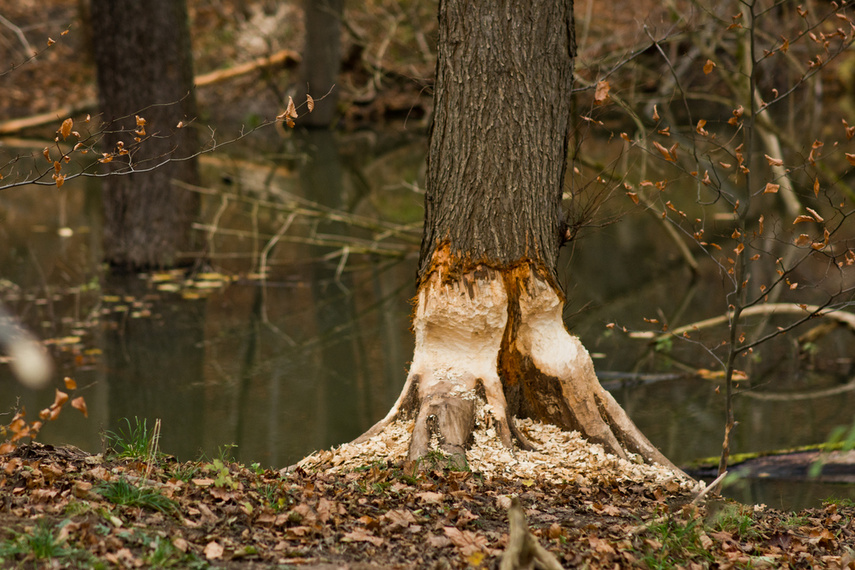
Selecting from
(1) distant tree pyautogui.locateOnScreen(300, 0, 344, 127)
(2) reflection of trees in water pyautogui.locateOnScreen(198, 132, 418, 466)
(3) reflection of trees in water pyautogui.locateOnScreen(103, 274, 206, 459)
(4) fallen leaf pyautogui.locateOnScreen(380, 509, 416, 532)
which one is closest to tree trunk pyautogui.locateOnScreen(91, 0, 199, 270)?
(3) reflection of trees in water pyautogui.locateOnScreen(103, 274, 206, 459)

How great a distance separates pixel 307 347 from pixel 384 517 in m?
4.70

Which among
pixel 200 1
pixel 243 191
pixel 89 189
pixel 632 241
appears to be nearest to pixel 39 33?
pixel 200 1

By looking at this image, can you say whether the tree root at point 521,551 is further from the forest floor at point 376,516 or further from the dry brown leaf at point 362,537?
the dry brown leaf at point 362,537

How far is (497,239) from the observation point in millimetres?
4762

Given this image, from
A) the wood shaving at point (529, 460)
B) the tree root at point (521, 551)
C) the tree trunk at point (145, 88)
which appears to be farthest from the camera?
A: the tree trunk at point (145, 88)

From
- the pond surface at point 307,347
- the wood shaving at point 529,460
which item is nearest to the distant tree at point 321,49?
the pond surface at point 307,347

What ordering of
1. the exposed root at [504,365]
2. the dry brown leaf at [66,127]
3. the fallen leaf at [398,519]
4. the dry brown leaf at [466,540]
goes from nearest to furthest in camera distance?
the dry brown leaf at [466,540] → the fallen leaf at [398,519] → the dry brown leaf at [66,127] → the exposed root at [504,365]

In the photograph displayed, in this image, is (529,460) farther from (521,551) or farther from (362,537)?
(521,551)

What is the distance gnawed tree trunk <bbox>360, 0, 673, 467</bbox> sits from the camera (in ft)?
15.3

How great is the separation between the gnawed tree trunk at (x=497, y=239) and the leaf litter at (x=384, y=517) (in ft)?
1.24

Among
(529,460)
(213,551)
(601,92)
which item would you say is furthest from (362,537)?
(601,92)

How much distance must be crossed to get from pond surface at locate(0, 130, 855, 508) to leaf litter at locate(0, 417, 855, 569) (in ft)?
2.43

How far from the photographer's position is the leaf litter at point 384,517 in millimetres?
3109

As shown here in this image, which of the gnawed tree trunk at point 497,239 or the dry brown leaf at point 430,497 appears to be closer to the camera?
the dry brown leaf at point 430,497
